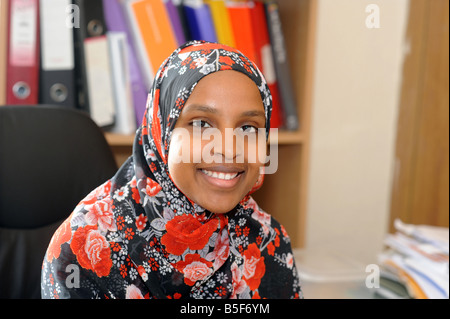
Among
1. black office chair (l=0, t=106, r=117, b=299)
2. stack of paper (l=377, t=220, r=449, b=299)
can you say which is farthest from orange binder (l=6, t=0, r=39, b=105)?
stack of paper (l=377, t=220, r=449, b=299)

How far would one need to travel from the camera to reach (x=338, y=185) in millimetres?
1878

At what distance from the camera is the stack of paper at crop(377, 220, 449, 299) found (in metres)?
1.04

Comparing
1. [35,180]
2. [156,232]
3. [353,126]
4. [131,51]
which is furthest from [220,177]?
[353,126]

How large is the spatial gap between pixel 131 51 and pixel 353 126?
2.99ft

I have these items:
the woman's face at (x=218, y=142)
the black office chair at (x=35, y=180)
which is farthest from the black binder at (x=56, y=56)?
the woman's face at (x=218, y=142)

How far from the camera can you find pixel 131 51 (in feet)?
4.23

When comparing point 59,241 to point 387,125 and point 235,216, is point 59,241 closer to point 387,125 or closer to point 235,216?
point 235,216

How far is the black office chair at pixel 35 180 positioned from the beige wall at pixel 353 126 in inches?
40.1

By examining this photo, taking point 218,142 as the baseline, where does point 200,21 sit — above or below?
above

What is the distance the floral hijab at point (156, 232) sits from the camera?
2.34ft

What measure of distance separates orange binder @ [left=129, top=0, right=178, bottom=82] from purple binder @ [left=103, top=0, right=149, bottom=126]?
0.08 feet

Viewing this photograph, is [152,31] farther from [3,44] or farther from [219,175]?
[219,175]

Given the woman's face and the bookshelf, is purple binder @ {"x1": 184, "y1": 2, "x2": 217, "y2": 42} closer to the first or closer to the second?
the bookshelf
